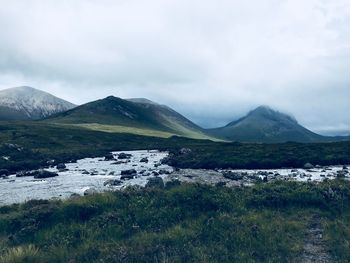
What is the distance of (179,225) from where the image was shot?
1859cm

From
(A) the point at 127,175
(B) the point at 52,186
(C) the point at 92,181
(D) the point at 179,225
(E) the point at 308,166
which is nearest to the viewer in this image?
(D) the point at 179,225

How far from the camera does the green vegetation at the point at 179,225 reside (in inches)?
633

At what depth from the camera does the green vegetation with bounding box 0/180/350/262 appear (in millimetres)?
16078

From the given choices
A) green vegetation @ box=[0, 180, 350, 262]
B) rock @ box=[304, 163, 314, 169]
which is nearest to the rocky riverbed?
rock @ box=[304, 163, 314, 169]

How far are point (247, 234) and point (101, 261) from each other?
6.75 m

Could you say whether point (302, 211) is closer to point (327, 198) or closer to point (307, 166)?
point (327, 198)

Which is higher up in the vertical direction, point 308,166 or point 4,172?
point 308,166

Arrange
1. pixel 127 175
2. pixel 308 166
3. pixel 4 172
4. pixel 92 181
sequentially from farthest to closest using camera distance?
pixel 308 166
pixel 4 172
pixel 127 175
pixel 92 181

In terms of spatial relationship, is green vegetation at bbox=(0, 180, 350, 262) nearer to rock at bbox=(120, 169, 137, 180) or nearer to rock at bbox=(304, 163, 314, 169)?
rock at bbox=(120, 169, 137, 180)

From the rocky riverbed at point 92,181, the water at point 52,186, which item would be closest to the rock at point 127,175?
the rocky riverbed at point 92,181

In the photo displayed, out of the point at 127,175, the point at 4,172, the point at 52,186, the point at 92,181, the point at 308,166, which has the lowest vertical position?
the point at 4,172

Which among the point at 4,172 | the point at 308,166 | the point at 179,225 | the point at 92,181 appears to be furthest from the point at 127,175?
the point at 179,225

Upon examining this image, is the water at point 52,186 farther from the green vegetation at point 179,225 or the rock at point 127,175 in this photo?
the green vegetation at point 179,225

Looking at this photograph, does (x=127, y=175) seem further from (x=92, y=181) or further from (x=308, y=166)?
(x=308, y=166)
